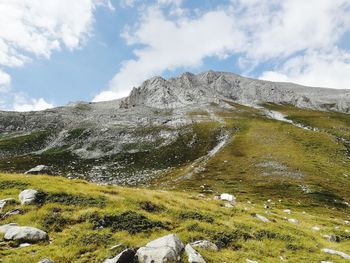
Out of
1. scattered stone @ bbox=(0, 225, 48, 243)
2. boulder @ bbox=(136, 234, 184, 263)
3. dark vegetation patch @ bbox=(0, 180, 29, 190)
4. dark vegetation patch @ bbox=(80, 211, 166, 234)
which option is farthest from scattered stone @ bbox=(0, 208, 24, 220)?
boulder @ bbox=(136, 234, 184, 263)

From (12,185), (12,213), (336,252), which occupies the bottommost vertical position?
(336,252)

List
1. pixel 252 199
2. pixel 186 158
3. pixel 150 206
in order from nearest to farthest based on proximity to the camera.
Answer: pixel 150 206, pixel 252 199, pixel 186 158

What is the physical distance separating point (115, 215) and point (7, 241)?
5599 millimetres

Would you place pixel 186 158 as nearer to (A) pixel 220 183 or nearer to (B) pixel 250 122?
(A) pixel 220 183

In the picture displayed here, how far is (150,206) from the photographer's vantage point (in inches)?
910

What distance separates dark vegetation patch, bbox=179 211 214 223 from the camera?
878 inches

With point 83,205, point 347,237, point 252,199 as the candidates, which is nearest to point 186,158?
point 252,199

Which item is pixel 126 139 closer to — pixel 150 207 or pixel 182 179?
pixel 182 179

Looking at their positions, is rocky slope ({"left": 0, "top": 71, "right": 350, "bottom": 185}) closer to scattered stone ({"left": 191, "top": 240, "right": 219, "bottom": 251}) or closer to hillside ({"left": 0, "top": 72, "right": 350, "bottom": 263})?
hillside ({"left": 0, "top": 72, "right": 350, "bottom": 263})

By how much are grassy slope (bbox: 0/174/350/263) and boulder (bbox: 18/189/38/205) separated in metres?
0.70

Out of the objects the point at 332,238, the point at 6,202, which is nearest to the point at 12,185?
the point at 6,202

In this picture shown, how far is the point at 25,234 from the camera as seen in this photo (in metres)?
17.1

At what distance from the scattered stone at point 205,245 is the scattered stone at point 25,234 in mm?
7489

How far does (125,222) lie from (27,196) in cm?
646
